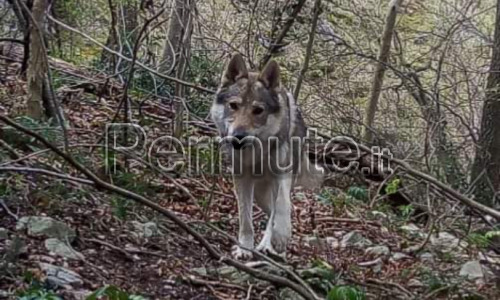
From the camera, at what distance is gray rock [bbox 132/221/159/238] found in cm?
521

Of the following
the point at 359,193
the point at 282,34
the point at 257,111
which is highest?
the point at 282,34

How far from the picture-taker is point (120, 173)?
245 inches

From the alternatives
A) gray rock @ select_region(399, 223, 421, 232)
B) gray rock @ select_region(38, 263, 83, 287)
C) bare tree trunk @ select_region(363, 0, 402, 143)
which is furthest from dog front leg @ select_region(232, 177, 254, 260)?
bare tree trunk @ select_region(363, 0, 402, 143)

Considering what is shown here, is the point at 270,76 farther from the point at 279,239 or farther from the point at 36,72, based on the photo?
the point at 36,72

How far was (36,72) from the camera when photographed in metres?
6.01

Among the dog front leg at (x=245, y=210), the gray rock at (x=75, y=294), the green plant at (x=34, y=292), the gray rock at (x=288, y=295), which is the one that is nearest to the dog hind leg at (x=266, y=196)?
the dog front leg at (x=245, y=210)

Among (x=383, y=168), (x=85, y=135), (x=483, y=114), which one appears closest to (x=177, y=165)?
(x=85, y=135)

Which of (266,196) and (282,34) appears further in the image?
(282,34)

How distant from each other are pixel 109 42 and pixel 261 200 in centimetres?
451

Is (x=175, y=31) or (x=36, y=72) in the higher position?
(x=175, y=31)

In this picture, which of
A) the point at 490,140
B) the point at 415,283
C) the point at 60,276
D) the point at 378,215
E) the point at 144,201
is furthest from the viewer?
the point at 490,140

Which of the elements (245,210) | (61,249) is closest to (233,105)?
(245,210)

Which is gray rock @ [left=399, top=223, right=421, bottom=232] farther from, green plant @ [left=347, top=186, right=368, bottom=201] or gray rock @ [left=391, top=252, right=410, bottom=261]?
gray rock @ [left=391, top=252, right=410, bottom=261]

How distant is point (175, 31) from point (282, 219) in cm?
433
